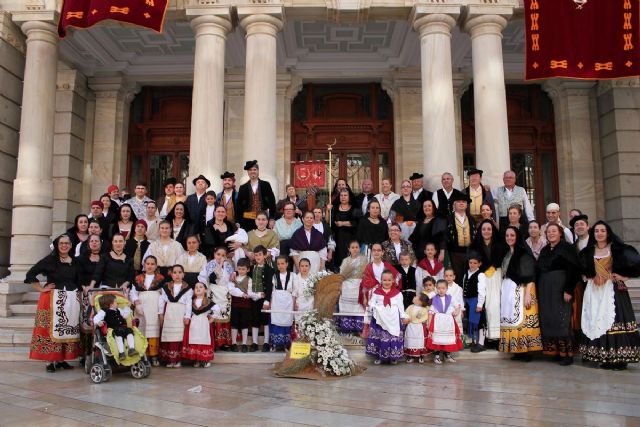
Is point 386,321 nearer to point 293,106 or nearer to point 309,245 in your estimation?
point 309,245

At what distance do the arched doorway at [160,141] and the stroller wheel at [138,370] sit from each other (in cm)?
1001

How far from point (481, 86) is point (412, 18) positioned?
2.15 m

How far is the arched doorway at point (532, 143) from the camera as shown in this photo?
15.4m

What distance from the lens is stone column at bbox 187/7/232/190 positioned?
10.8m

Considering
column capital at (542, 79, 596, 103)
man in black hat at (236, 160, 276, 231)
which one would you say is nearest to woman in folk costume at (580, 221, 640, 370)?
man in black hat at (236, 160, 276, 231)

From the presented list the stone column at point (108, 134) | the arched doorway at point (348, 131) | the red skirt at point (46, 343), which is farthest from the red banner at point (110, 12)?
the red skirt at point (46, 343)

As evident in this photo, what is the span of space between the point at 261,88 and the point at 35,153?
4.94 m

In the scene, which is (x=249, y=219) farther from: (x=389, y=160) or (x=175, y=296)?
(x=389, y=160)

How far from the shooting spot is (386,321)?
714 centimetres

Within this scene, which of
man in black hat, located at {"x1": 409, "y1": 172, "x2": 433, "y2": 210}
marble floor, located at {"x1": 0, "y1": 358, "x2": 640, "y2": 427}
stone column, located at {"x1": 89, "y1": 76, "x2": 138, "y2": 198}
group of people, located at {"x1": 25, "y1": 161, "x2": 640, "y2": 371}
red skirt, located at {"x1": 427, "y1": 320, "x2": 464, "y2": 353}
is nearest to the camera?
marble floor, located at {"x1": 0, "y1": 358, "x2": 640, "y2": 427}

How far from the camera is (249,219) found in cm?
938

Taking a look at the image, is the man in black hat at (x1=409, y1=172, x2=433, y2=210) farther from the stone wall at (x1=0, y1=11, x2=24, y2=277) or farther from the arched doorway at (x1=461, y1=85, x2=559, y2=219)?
the stone wall at (x1=0, y1=11, x2=24, y2=277)

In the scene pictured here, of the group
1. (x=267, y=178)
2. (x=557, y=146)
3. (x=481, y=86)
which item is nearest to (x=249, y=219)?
(x=267, y=178)

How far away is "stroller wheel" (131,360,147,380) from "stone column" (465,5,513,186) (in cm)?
739
